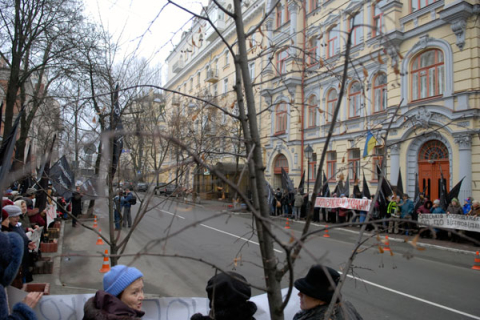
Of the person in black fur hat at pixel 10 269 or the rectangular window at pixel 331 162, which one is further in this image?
the rectangular window at pixel 331 162

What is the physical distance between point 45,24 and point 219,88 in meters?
23.4

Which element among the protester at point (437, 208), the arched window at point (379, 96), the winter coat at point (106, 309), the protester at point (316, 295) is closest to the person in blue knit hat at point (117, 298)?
the winter coat at point (106, 309)

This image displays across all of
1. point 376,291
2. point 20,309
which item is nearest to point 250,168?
point 20,309

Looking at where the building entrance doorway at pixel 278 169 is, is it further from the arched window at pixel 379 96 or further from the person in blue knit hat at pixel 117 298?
the person in blue knit hat at pixel 117 298

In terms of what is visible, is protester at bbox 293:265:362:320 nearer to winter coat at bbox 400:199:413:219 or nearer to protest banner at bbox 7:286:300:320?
protest banner at bbox 7:286:300:320

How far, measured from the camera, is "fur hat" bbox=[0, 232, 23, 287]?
2.24 meters

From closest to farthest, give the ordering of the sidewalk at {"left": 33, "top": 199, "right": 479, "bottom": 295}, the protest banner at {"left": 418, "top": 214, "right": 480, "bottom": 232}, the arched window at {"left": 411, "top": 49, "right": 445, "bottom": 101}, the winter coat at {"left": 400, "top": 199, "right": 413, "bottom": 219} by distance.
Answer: the sidewalk at {"left": 33, "top": 199, "right": 479, "bottom": 295}, the protest banner at {"left": 418, "top": 214, "right": 480, "bottom": 232}, the winter coat at {"left": 400, "top": 199, "right": 413, "bottom": 219}, the arched window at {"left": 411, "top": 49, "right": 445, "bottom": 101}

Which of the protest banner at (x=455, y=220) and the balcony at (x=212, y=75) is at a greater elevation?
the balcony at (x=212, y=75)

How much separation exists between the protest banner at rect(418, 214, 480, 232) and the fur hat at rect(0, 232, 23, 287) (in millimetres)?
12553

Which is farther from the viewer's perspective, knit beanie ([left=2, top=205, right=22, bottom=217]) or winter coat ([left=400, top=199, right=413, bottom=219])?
winter coat ([left=400, top=199, right=413, bottom=219])

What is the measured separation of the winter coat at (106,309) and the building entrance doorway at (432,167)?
16.4 m

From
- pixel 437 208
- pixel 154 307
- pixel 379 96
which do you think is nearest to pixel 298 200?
pixel 379 96

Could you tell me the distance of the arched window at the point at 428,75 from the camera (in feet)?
52.1

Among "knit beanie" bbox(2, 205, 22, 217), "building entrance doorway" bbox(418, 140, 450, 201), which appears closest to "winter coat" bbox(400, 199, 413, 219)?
"building entrance doorway" bbox(418, 140, 450, 201)
